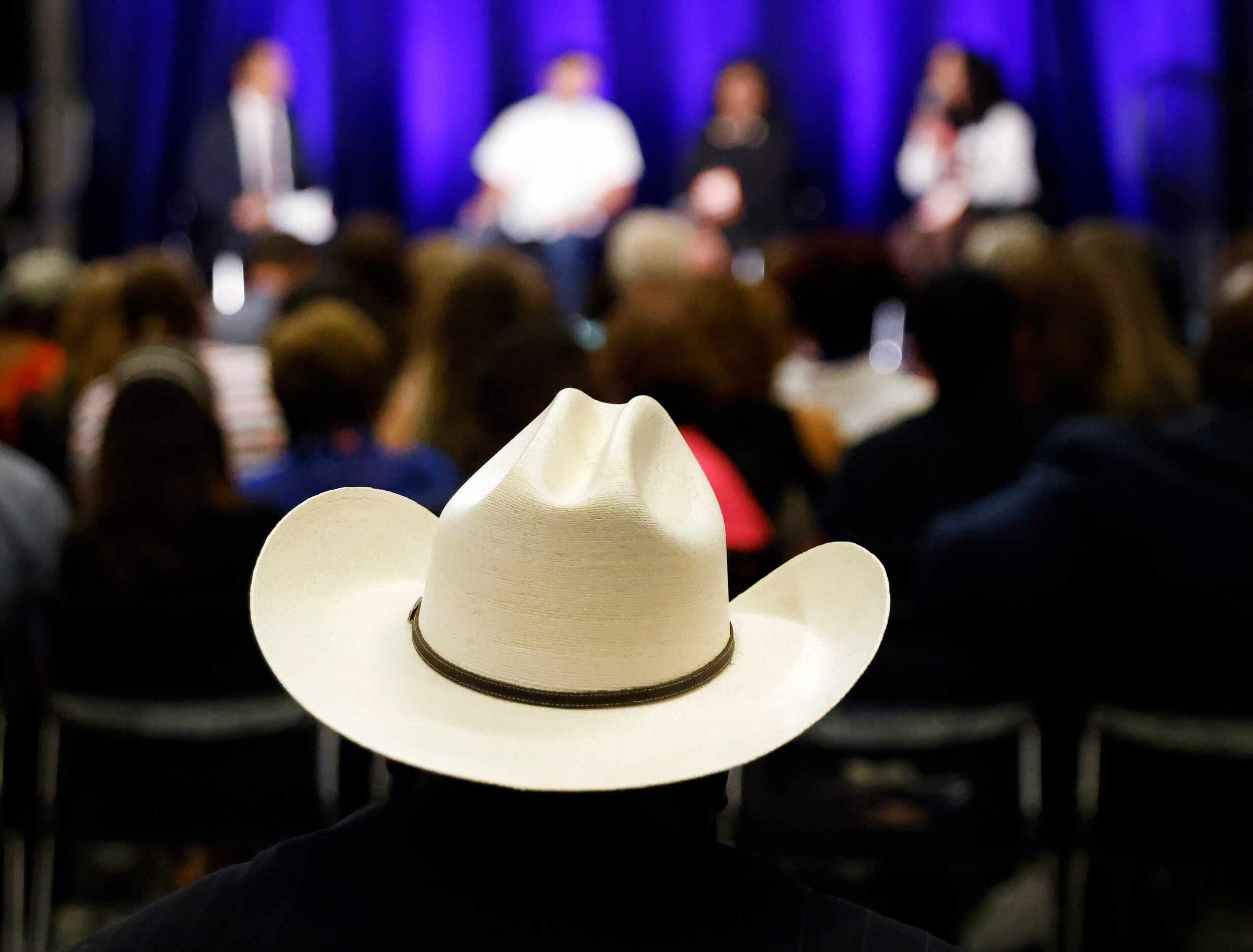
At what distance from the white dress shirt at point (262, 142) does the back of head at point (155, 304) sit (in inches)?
200

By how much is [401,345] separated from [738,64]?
195 inches

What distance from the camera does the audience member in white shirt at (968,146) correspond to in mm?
7527

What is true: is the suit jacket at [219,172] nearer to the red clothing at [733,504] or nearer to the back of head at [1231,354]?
the red clothing at [733,504]

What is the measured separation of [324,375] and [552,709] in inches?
61.5

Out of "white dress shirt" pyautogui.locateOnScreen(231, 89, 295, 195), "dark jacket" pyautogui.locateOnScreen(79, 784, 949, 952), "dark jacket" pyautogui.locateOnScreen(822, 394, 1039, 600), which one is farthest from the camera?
"white dress shirt" pyautogui.locateOnScreen(231, 89, 295, 195)

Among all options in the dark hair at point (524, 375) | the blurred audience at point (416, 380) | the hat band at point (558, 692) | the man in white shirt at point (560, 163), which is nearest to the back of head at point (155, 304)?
the blurred audience at point (416, 380)

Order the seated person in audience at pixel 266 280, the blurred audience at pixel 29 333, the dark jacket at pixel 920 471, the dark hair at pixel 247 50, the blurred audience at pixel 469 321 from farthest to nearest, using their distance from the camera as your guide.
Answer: the dark hair at pixel 247 50 < the seated person in audience at pixel 266 280 < the blurred audience at pixel 29 333 < the blurred audience at pixel 469 321 < the dark jacket at pixel 920 471

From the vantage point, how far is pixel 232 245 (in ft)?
25.6

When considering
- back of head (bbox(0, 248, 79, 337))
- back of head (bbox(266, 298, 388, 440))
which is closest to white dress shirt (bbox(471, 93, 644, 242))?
back of head (bbox(0, 248, 79, 337))

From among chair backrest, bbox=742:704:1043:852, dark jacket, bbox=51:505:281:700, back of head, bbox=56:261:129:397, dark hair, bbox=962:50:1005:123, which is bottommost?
chair backrest, bbox=742:704:1043:852

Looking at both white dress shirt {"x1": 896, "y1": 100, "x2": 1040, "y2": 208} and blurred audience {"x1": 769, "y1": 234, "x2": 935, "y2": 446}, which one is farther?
white dress shirt {"x1": 896, "y1": 100, "x2": 1040, "y2": 208}

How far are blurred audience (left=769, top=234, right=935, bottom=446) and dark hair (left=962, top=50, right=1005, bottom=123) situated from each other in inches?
196

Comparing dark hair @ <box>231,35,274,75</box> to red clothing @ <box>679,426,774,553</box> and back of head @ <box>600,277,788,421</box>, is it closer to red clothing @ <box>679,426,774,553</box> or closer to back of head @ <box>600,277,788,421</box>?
back of head @ <box>600,277,788,421</box>

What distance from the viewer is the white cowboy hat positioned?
96cm
